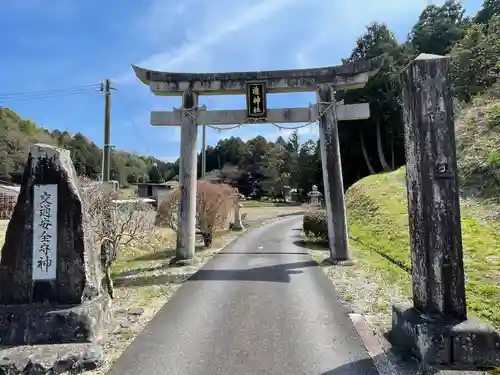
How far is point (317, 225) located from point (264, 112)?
224 inches

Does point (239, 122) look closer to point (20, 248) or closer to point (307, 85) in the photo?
point (307, 85)

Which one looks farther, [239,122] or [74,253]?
[239,122]

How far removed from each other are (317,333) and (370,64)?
7.91 meters

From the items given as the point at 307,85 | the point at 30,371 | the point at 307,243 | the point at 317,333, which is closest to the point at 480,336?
the point at 317,333

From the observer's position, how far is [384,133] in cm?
3325

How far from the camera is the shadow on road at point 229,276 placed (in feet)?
27.0

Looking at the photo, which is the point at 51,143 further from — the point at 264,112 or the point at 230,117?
the point at 264,112

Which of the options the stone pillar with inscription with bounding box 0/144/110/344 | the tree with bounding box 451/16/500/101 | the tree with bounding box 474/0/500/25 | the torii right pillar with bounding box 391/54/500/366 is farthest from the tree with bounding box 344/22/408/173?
the stone pillar with inscription with bounding box 0/144/110/344

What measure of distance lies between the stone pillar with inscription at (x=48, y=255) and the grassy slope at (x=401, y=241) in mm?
5887

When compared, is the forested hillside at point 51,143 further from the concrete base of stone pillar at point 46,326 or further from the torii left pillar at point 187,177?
the concrete base of stone pillar at point 46,326

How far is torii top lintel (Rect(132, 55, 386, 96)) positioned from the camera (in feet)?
33.6

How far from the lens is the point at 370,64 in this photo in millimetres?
10047

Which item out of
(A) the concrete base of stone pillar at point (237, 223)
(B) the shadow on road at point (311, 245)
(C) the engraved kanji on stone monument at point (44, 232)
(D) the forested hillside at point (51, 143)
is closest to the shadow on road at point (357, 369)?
(C) the engraved kanji on stone monument at point (44, 232)

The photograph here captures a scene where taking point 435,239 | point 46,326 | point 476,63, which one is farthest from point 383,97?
point 46,326
